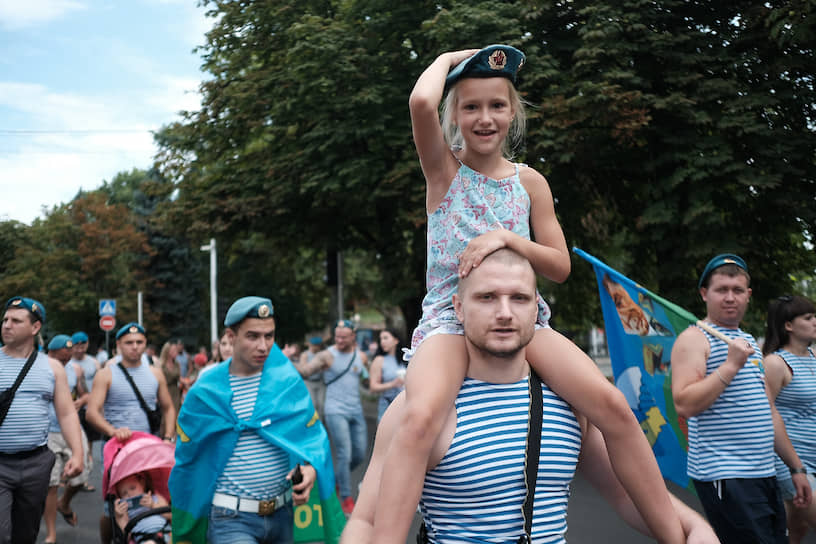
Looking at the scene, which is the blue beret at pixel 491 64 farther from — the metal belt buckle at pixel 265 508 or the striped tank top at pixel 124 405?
the striped tank top at pixel 124 405

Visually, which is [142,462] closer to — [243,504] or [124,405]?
[243,504]

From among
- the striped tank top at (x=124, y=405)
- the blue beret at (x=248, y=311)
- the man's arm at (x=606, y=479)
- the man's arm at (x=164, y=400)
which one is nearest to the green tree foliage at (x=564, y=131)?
the man's arm at (x=164, y=400)

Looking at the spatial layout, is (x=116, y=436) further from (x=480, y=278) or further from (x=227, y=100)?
(x=227, y=100)

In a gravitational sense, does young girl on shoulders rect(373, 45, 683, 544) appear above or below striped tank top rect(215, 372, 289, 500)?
above

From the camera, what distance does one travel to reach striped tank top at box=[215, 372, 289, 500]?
4.94 m

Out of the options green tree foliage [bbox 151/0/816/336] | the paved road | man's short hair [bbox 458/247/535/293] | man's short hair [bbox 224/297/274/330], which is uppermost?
green tree foliage [bbox 151/0/816/336]

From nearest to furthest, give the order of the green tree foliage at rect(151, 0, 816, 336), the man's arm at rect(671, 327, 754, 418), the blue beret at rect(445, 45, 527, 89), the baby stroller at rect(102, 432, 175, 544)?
1. the blue beret at rect(445, 45, 527, 89)
2. the man's arm at rect(671, 327, 754, 418)
3. the baby stroller at rect(102, 432, 175, 544)
4. the green tree foliage at rect(151, 0, 816, 336)

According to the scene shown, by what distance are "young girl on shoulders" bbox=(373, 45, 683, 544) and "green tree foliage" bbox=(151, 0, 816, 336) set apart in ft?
32.4

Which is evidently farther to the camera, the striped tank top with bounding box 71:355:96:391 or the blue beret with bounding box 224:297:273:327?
the striped tank top with bounding box 71:355:96:391

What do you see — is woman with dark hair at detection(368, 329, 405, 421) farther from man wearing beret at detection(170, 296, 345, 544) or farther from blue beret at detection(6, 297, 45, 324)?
man wearing beret at detection(170, 296, 345, 544)

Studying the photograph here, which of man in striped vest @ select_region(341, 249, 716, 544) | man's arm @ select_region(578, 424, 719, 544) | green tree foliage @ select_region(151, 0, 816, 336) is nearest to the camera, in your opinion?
man in striped vest @ select_region(341, 249, 716, 544)

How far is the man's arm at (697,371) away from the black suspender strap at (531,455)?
2.41 meters

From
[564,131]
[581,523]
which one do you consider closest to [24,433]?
[581,523]

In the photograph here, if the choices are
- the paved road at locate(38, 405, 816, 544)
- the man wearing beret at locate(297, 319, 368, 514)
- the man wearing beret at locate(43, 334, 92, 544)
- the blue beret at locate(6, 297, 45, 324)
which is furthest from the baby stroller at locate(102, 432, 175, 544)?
the man wearing beret at locate(297, 319, 368, 514)
